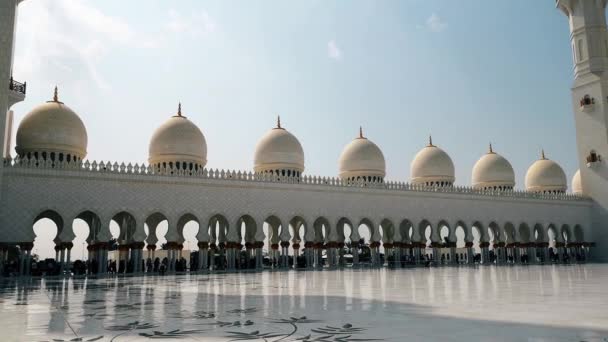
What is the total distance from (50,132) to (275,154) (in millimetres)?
9740

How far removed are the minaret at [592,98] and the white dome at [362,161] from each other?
448 inches

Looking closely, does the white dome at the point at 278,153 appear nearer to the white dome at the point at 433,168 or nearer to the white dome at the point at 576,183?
the white dome at the point at 433,168

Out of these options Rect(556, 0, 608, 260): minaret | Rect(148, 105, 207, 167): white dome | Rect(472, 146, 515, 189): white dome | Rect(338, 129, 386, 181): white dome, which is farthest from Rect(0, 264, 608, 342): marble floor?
Rect(472, 146, 515, 189): white dome

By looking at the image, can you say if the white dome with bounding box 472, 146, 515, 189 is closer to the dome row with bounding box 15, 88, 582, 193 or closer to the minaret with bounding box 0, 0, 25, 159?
the dome row with bounding box 15, 88, 582, 193

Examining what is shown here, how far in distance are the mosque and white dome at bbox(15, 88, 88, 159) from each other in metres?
0.04

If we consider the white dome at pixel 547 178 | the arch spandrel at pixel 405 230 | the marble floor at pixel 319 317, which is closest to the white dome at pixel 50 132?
the marble floor at pixel 319 317


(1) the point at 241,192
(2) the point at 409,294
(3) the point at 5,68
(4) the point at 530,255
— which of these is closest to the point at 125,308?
(2) the point at 409,294

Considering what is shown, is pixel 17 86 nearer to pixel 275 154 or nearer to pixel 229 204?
pixel 229 204

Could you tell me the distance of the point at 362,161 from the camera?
2689 cm

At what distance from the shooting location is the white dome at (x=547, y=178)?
107 feet

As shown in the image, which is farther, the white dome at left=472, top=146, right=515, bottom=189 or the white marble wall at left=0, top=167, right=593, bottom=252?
the white dome at left=472, top=146, right=515, bottom=189

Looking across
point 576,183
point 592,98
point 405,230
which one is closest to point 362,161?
point 405,230

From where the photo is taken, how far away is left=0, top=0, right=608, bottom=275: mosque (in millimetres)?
17047

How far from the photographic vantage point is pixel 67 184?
17234mm
